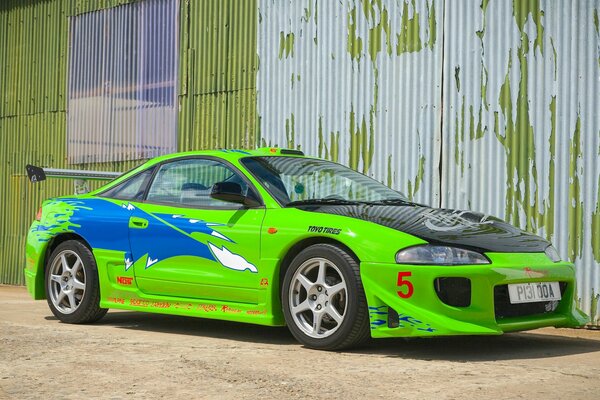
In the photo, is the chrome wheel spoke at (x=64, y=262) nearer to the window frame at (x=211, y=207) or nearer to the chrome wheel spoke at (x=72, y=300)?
the chrome wheel spoke at (x=72, y=300)

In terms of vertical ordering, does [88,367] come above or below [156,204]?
below

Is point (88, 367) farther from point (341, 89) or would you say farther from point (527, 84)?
point (341, 89)

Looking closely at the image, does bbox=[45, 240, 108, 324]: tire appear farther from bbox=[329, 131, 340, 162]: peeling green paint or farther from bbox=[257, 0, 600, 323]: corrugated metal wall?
bbox=[329, 131, 340, 162]: peeling green paint

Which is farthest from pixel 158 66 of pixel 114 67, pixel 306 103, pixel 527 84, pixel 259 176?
pixel 259 176

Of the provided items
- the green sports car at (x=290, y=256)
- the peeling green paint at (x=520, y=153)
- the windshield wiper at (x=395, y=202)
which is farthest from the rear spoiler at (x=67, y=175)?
the peeling green paint at (x=520, y=153)

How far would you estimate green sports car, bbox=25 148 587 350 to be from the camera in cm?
646

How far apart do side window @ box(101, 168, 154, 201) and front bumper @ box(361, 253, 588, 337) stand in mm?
2519

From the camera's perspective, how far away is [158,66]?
47.1ft

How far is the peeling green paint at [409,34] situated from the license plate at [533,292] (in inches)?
183

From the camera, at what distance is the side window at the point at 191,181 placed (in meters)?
7.78

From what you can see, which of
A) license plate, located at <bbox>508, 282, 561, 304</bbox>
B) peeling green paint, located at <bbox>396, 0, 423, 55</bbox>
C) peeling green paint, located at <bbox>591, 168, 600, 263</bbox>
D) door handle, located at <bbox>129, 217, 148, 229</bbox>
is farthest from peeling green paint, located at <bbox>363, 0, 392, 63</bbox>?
license plate, located at <bbox>508, 282, 561, 304</bbox>

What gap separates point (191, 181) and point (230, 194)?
740 mm

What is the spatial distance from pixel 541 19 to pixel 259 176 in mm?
3828

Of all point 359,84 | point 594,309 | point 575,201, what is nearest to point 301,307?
point 594,309
